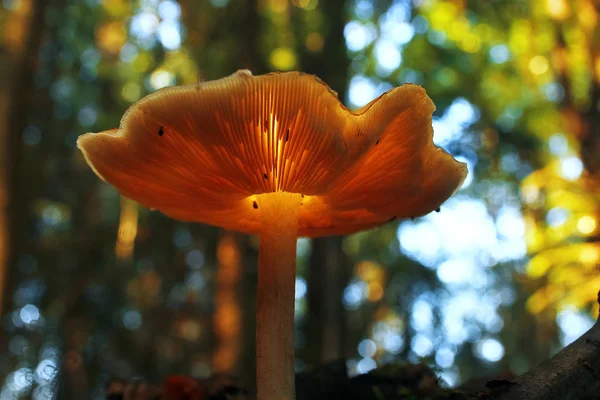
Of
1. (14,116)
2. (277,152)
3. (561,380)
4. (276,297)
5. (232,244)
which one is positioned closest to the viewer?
(561,380)

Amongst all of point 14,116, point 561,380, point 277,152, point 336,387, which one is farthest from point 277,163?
point 14,116

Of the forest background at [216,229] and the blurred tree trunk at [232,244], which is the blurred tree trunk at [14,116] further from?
the blurred tree trunk at [232,244]

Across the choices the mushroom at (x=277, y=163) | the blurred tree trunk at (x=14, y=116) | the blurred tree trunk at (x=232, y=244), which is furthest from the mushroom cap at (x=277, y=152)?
the blurred tree trunk at (x=232, y=244)

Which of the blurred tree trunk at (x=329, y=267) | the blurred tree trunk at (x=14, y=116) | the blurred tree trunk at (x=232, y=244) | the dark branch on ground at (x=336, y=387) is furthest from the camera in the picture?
the blurred tree trunk at (x=232, y=244)

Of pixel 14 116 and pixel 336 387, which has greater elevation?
pixel 14 116

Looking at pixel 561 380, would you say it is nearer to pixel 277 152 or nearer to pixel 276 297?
pixel 276 297

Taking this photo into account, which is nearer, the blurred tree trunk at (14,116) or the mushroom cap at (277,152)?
the mushroom cap at (277,152)

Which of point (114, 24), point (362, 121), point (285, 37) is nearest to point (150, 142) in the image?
point (362, 121)
